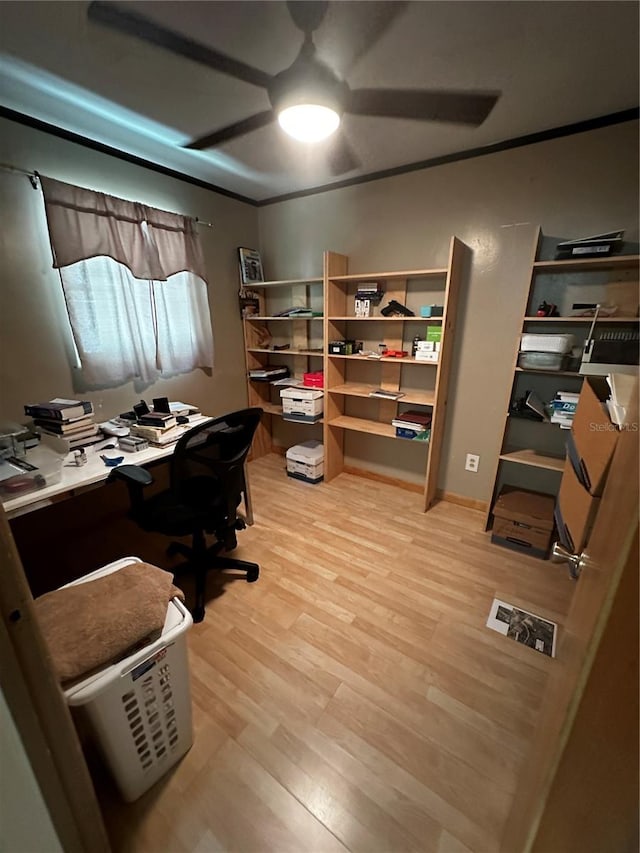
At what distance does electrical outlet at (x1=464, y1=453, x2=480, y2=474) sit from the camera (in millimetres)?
2516

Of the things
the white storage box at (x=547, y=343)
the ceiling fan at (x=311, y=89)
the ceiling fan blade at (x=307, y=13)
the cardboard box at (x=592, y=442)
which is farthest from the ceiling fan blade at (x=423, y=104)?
the cardboard box at (x=592, y=442)

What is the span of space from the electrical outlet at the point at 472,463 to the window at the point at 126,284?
2347mm

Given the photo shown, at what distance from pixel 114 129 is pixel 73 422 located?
1.69 metres

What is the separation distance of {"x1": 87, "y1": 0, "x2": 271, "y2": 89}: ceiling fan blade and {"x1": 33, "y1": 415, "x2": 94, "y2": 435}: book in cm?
170

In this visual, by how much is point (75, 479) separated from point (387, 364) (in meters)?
2.21

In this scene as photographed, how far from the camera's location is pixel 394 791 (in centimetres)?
106

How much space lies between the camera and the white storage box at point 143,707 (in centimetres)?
86

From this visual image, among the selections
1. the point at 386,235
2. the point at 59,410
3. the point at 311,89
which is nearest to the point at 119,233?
the point at 59,410

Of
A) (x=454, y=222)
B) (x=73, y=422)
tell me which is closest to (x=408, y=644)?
(x=73, y=422)

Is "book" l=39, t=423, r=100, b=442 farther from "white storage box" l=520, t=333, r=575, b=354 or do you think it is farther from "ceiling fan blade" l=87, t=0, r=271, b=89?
"white storage box" l=520, t=333, r=575, b=354

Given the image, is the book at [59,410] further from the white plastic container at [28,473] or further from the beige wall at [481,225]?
the beige wall at [481,225]

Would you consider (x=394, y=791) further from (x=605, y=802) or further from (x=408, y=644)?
(x=605, y=802)

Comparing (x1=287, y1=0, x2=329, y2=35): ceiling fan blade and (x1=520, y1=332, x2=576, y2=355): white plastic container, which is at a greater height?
(x1=287, y1=0, x2=329, y2=35): ceiling fan blade

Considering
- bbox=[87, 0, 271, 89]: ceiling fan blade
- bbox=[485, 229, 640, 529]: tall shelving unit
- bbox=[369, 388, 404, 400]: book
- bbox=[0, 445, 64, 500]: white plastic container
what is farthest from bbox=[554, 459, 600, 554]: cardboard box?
bbox=[0, 445, 64, 500]: white plastic container
